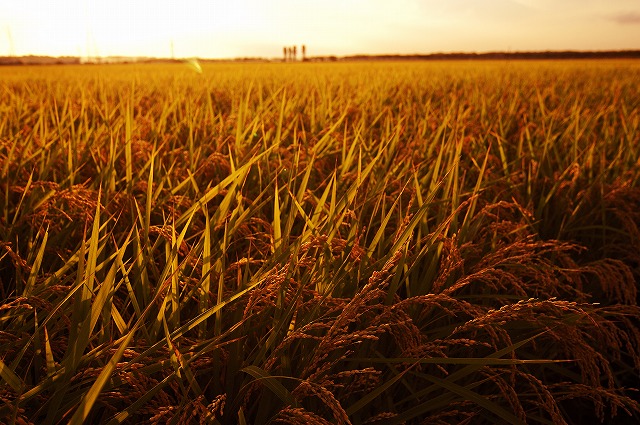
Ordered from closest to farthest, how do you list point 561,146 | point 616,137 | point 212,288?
point 212,288
point 561,146
point 616,137

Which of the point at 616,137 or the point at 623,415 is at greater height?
the point at 616,137

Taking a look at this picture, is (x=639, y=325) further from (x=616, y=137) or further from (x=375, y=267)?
(x=616, y=137)

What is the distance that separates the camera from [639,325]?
1814mm

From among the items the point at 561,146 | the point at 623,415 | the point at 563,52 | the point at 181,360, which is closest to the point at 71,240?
the point at 181,360

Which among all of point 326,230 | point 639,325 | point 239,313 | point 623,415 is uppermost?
point 326,230

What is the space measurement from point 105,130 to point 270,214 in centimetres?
127


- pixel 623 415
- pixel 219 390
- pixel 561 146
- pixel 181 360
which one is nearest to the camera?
pixel 181 360

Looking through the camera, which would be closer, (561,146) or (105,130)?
(105,130)

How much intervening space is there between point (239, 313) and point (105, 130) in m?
1.87

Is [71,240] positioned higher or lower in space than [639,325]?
higher

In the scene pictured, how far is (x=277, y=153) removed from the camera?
2125 mm

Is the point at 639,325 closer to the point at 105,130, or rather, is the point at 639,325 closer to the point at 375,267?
the point at 375,267

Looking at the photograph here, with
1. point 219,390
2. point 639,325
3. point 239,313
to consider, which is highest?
point 239,313

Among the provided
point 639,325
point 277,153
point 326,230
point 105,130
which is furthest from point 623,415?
point 105,130
